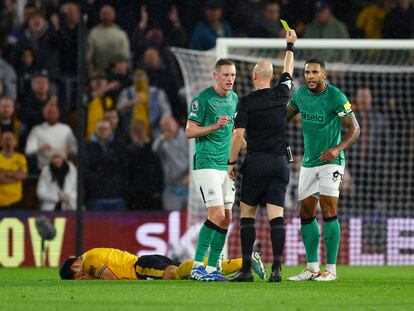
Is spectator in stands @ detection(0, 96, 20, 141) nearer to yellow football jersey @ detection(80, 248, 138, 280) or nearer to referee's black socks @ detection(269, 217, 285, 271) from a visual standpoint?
yellow football jersey @ detection(80, 248, 138, 280)

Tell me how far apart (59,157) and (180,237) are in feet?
6.99

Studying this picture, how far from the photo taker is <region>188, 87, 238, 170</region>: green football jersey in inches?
451

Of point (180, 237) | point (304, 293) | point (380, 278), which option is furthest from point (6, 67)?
point (304, 293)

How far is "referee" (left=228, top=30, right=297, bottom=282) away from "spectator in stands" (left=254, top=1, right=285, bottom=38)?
8.80 m

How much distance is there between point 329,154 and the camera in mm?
11484

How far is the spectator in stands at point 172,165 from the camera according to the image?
17.8m

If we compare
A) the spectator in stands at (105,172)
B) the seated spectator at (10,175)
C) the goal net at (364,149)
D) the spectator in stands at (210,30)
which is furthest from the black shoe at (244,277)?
the spectator in stands at (210,30)

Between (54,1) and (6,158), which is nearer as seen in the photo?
(6,158)

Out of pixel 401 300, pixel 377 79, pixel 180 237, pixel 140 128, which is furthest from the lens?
pixel 377 79

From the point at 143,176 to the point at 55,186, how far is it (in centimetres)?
138

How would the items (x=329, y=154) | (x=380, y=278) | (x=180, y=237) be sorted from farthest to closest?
1. (x=180, y=237)
2. (x=380, y=278)
3. (x=329, y=154)

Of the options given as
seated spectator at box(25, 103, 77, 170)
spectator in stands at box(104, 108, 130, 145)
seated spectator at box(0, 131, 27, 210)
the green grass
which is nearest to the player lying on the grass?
the green grass

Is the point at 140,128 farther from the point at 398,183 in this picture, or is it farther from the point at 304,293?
the point at 304,293

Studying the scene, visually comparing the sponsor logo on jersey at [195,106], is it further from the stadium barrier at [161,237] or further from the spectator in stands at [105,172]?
the spectator in stands at [105,172]
